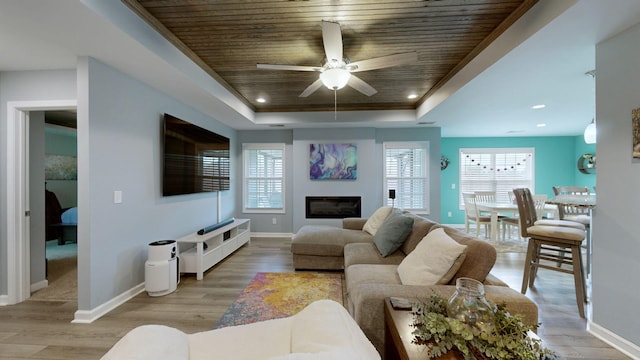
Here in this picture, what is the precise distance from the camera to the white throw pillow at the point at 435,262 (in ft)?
5.44

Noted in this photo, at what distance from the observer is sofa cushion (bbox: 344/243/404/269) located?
256 centimetres

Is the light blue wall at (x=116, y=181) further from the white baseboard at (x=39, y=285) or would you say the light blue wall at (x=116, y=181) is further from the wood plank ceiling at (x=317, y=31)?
the white baseboard at (x=39, y=285)

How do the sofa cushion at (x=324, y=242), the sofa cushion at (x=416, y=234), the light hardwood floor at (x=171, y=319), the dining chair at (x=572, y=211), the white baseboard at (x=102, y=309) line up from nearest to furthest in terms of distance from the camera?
the light hardwood floor at (x=171, y=319) → the white baseboard at (x=102, y=309) → the sofa cushion at (x=416, y=234) → the sofa cushion at (x=324, y=242) → the dining chair at (x=572, y=211)

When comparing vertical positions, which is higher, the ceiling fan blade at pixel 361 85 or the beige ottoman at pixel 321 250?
the ceiling fan blade at pixel 361 85

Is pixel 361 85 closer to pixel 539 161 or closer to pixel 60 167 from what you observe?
pixel 539 161

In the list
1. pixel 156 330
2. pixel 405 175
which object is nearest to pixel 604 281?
pixel 156 330

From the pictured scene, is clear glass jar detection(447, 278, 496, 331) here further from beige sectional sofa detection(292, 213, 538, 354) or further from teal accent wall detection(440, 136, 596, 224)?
teal accent wall detection(440, 136, 596, 224)

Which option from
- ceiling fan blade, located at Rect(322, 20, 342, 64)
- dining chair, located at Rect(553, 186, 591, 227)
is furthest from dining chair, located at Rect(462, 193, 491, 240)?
ceiling fan blade, located at Rect(322, 20, 342, 64)

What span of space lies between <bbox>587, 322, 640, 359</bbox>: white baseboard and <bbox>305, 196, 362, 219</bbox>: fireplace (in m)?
3.46

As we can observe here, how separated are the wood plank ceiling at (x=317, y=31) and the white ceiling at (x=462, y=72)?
15 centimetres

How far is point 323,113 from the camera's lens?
4.82m

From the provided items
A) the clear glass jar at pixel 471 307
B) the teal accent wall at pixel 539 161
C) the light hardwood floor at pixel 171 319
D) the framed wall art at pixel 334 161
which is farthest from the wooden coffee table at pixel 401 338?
the teal accent wall at pixel 539 161

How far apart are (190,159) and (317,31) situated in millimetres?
2510

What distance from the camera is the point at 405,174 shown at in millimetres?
5359
